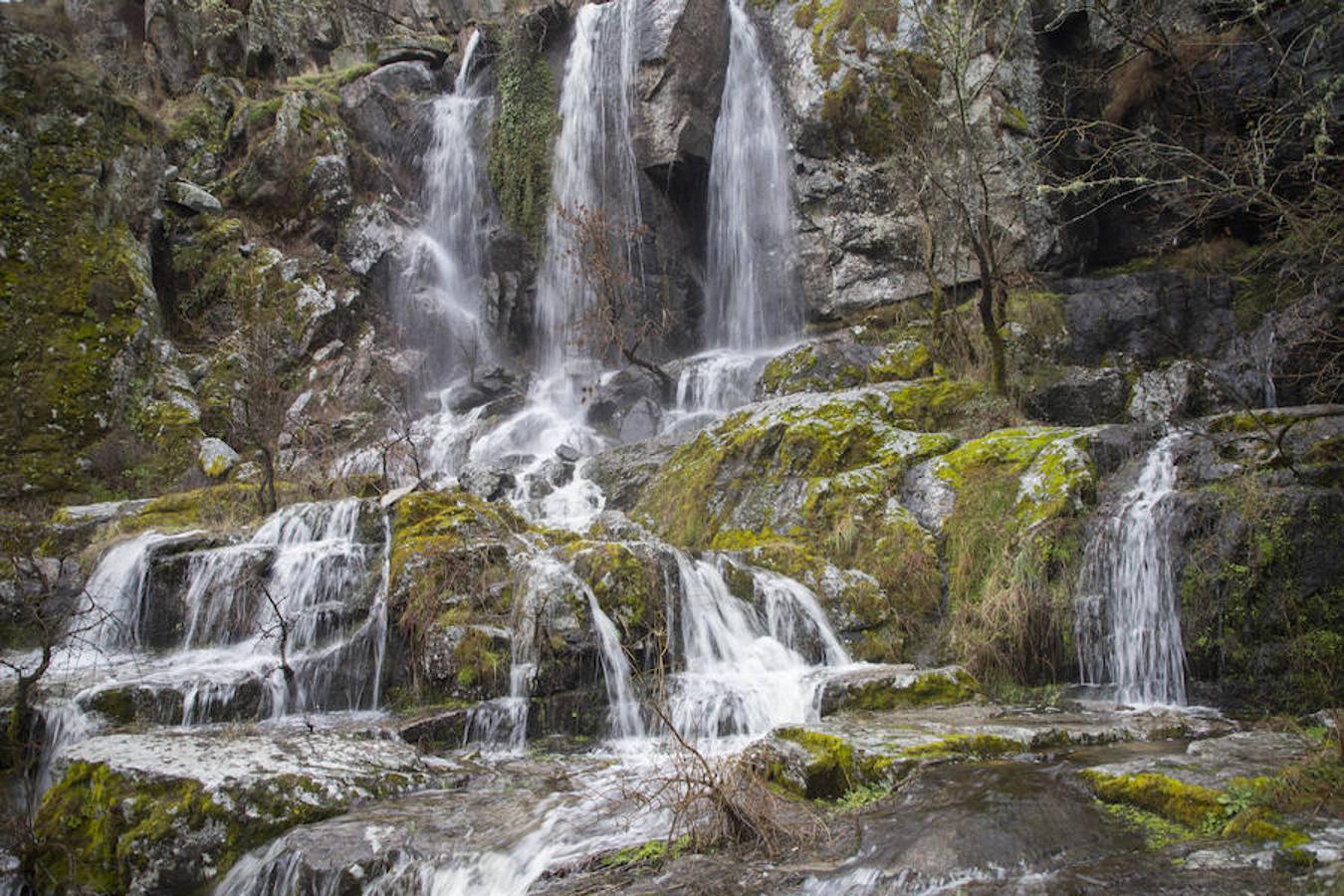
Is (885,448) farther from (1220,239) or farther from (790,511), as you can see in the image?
(1220,239)

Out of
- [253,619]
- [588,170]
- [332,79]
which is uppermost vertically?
[332,79]

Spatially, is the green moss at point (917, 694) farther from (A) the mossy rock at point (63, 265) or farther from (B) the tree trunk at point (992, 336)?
(A) the mossy rock at point (63, 265)

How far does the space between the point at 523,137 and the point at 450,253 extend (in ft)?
11.5

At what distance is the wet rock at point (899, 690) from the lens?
6230 mm

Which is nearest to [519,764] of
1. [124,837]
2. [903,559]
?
[124,837]

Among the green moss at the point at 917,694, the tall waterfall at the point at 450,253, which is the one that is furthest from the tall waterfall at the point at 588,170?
the green moss at the point at 917,694

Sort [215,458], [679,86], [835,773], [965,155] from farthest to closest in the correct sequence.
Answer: [679,86], [965,155], [215,458], [835,773]

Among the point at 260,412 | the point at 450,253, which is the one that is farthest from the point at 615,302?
the point at 260,412

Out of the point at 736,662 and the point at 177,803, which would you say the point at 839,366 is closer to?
the point at 736,662

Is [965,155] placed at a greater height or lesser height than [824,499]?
greater

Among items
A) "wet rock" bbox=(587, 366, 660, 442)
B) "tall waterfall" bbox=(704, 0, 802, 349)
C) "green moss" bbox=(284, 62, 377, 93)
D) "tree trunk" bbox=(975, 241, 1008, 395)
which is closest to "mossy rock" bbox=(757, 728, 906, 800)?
"tree trunk" bbox=(975, 241, 1008, 395)

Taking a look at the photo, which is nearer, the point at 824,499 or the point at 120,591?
the point at 120,591

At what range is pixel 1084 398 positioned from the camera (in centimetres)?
1199

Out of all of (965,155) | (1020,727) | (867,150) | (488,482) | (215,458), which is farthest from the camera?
(867,150)
